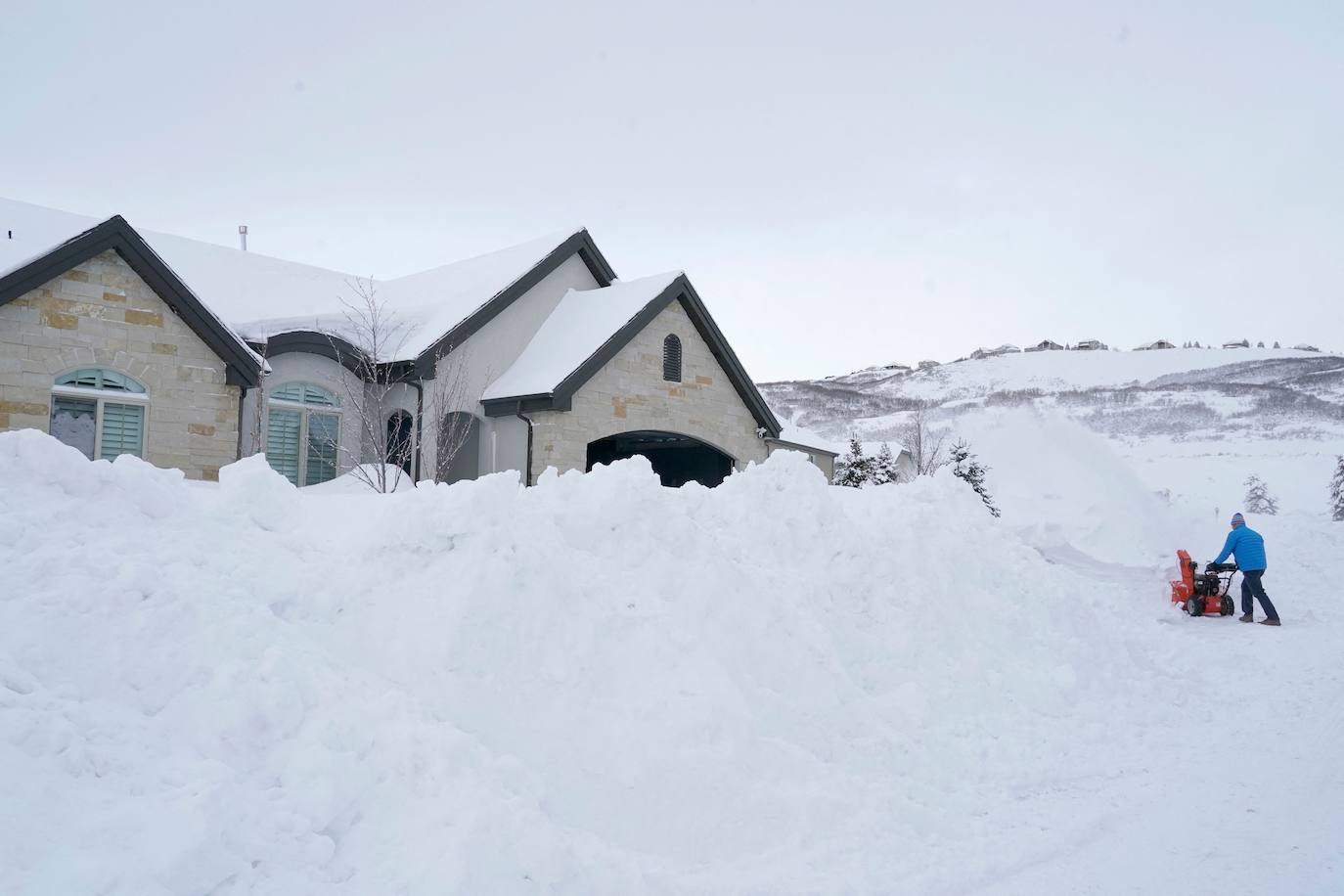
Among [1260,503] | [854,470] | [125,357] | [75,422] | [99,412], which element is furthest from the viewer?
[1260,503]

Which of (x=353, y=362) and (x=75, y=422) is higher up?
(x=353, y=362)

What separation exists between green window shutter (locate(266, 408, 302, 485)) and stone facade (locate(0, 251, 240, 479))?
177 centimetres

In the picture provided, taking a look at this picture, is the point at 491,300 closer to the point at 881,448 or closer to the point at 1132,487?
the point at 1132,487

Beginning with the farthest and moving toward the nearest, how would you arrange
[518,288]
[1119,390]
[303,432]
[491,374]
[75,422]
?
[1119,390], [518,288], [491,374], [303,432], [75,422]

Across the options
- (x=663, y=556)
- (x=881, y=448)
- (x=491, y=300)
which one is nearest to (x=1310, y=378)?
(x=881, y=448)

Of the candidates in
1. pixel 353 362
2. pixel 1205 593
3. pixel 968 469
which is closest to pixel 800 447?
pixel 968 469

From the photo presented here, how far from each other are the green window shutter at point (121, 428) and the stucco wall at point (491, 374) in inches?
189

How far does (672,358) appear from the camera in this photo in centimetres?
1958

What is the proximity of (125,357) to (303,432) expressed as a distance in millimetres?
3597

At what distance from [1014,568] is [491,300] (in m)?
11.7

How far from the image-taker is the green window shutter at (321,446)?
1692cm

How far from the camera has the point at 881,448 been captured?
32.0 m

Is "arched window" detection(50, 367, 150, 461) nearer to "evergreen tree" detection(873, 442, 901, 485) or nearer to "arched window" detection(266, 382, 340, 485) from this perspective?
"arched window" detection(266, 382, 340, 485)

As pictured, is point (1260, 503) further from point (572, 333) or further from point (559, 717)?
point (559, 717)
